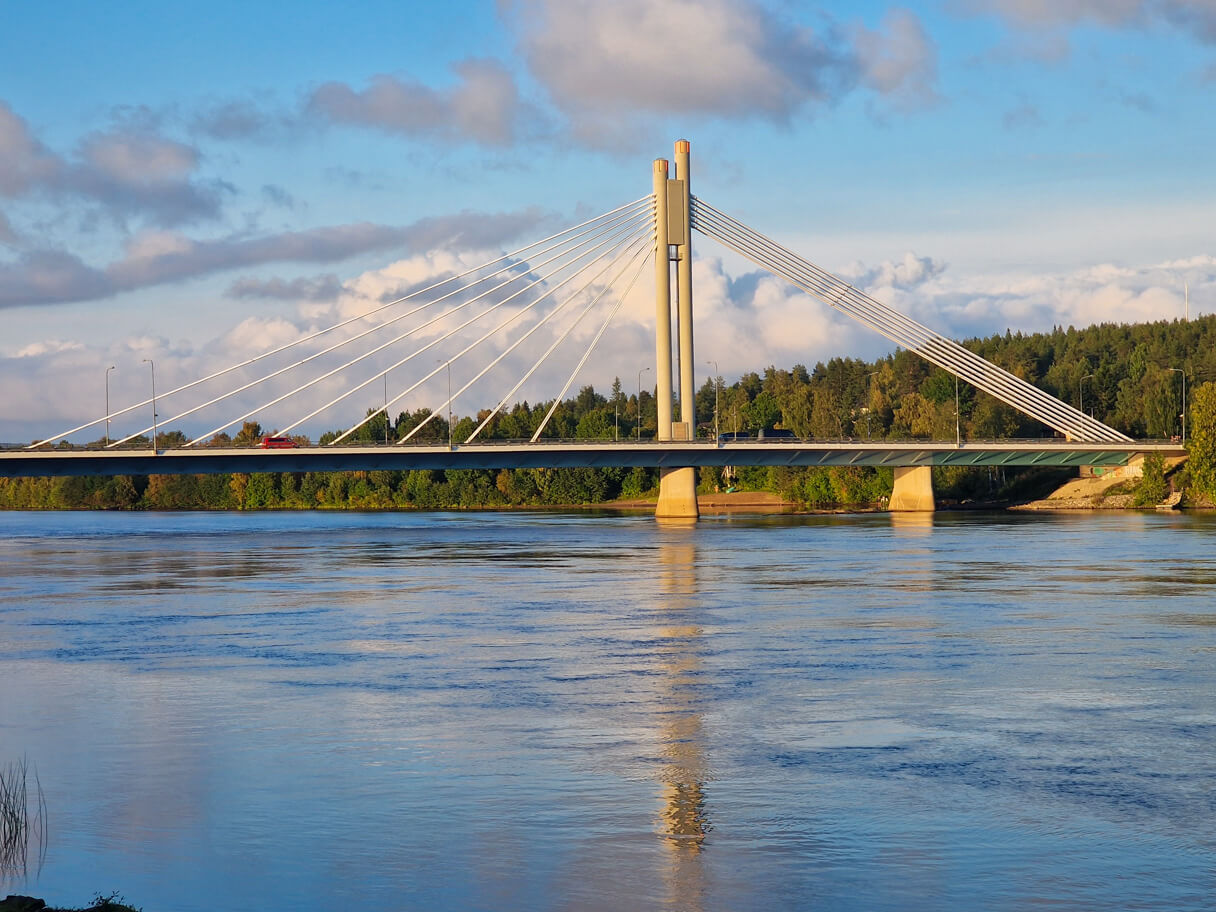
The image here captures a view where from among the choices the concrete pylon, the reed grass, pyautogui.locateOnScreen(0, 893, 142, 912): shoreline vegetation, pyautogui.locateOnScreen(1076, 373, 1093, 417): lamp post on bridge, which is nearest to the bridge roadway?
the concrete pylon

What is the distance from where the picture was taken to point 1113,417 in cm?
14925

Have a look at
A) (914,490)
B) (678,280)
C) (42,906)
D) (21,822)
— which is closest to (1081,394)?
(914,490)

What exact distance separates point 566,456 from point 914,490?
33.3 meters

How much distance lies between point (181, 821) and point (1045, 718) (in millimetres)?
12753

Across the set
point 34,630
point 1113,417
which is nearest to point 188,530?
point 34,630

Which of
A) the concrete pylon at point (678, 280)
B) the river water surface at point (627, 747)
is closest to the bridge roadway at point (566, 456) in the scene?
the concrete pylon at point (678, 280)

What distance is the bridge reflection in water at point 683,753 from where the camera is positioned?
13883 millimetres

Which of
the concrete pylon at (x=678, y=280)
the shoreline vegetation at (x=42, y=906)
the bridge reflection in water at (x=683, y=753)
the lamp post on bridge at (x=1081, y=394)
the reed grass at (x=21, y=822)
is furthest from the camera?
the lamp post on bridge at (x=1081, y=394)

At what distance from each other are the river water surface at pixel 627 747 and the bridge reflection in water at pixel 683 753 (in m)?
0.06

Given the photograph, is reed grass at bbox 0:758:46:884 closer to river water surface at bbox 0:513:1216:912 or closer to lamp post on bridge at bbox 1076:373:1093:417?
river water surface at bbox 0:513:1216:912

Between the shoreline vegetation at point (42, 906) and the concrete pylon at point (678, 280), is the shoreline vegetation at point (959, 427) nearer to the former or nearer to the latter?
the concrete pylon at point (678, 280)

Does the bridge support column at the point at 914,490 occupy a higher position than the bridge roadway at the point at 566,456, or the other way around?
the bridge roadway at the point at 566,456

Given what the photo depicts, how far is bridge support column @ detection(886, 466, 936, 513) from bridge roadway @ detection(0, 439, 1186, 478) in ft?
18.1

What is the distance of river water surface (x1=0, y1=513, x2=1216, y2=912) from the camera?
13.9 metres
